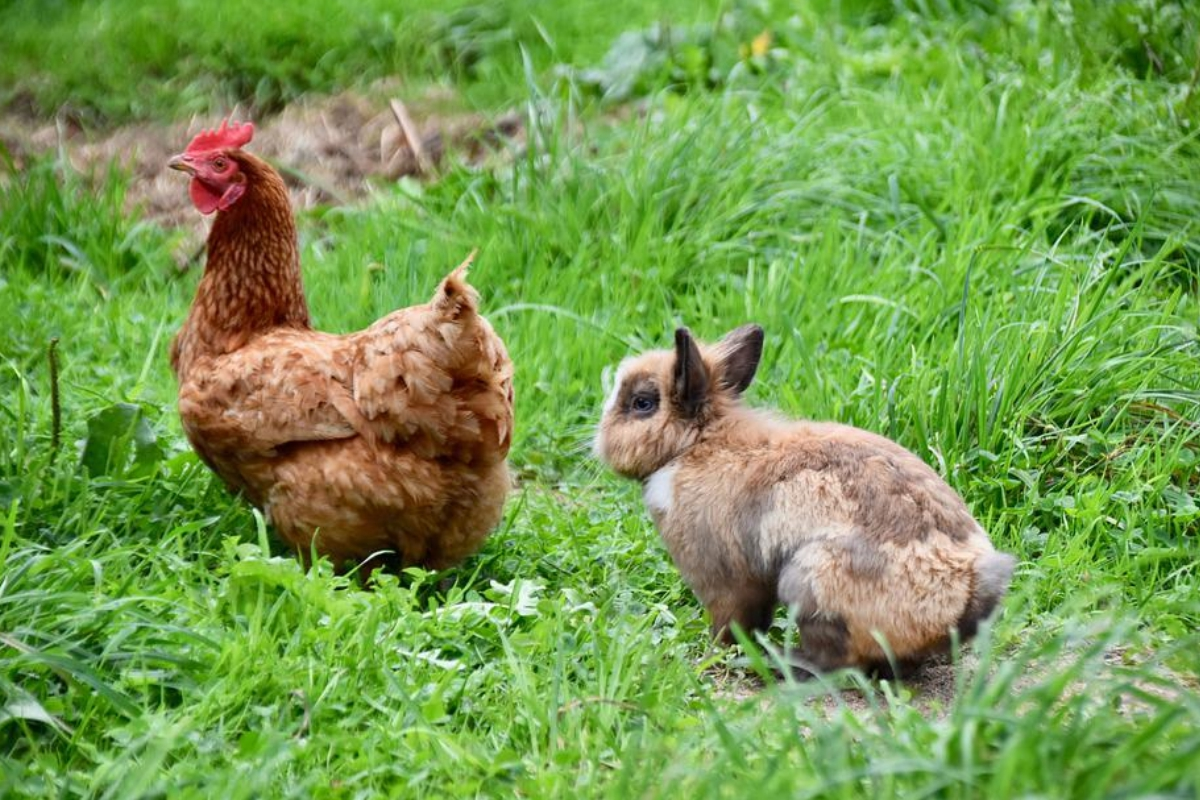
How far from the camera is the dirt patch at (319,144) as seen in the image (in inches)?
301

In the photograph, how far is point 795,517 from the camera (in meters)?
4.05

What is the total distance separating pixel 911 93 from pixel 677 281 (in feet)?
5.91

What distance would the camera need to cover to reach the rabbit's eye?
457 centimetres

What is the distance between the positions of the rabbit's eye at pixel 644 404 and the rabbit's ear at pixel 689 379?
0.08 metres

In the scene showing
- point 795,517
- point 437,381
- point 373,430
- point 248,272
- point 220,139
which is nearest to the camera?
point 795,517

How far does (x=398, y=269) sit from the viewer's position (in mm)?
6363

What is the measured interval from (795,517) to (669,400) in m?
0.64

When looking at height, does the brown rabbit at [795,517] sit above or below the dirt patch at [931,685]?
above

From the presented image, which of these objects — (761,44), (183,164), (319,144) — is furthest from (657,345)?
(319,144)


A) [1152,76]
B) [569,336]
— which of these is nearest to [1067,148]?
[1152,76]

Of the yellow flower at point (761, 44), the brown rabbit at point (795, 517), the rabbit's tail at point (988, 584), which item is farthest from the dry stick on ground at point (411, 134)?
the rabbit's tail at point (988, 584)

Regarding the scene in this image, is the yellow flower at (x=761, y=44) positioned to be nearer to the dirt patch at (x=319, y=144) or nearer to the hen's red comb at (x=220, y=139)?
the dirt patch at (x=319, y=144)

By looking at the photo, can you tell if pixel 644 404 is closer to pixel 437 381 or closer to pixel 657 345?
pixel 437 381

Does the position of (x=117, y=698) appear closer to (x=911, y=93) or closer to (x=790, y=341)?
(x=790, y=341)
